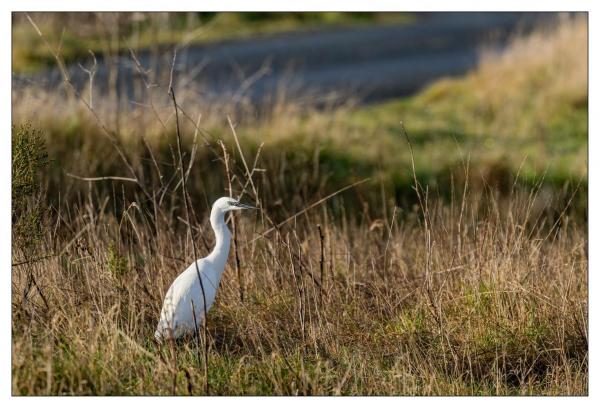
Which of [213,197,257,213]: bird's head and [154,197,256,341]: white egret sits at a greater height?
[213,197,257,213]: bird's head

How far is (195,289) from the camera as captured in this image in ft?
11.5

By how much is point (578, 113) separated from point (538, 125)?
598mm

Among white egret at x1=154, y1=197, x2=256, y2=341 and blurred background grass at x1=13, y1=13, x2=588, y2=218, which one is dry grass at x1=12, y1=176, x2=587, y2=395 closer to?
white egret at x1=154, y1=197, x2=256, y2=341

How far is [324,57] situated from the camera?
13.4 meters

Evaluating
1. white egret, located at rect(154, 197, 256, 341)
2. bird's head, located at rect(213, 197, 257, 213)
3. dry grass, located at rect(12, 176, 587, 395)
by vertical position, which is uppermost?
bird's head, located at rect(213, 197, 257, 213)

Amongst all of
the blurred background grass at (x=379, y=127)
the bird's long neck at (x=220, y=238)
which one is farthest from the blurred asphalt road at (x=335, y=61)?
the bird's long neck at (x=220, y=238)

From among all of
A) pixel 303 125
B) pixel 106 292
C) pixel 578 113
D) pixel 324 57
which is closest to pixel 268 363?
pixel 106 292

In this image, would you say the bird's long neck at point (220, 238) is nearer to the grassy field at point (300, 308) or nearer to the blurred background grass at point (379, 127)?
the grassy field at point (300, 308)

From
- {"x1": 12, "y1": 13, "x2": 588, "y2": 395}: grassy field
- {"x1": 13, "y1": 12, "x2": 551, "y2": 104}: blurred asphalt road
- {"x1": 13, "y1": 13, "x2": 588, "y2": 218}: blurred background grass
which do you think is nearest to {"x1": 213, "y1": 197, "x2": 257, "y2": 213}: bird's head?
{"x1": 12, "y1": 13, "x2": 588, "y2": 395}: grassy field

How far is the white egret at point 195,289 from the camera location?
352 centimetres

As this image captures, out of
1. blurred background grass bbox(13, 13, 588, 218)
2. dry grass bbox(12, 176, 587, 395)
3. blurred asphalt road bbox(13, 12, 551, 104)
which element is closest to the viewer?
dry grass bbox(12, 176, 587, 395)

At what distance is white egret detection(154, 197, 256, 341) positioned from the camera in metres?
3.52

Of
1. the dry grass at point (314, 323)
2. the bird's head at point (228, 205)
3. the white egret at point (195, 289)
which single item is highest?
the bird's head at point (228, 205)
